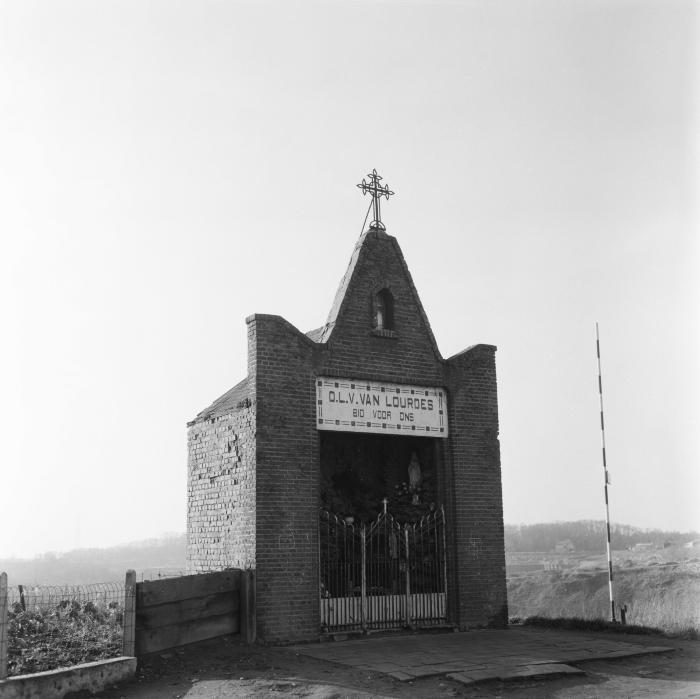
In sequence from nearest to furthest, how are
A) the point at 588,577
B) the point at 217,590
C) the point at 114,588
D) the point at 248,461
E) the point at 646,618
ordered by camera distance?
the point at 114,588 < the point at 217,590 < the point at 248,461 < the point at 646,618 < the point at 588,577

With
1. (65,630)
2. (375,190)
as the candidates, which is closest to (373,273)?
(375,190)

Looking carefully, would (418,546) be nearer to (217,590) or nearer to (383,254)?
(217,590)

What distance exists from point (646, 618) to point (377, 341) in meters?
12.4

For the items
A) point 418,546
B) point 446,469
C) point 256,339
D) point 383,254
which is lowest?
point 418,546

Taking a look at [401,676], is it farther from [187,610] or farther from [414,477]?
[414,477]

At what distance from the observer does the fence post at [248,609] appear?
13.2 meters

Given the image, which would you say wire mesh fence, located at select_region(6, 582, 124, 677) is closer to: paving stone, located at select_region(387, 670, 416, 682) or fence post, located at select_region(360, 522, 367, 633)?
paving stone, located at select_region(387, 670, 416, 682)

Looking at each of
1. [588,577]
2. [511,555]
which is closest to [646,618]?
[588,577]

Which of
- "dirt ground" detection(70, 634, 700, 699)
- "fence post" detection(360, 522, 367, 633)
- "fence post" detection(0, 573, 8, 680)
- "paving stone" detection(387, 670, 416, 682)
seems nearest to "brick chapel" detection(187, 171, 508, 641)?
"fence post" detection(360, 522, 367, 633)

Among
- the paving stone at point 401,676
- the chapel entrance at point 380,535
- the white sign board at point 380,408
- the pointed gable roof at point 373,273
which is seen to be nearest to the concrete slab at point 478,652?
the paving stone at point 401,676

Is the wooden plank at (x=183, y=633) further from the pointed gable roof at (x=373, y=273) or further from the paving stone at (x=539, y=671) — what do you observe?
the pointed gable roof at (x=373, y=273)

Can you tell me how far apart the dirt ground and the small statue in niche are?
4.53 metres

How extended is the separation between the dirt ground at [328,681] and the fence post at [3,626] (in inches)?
36.7

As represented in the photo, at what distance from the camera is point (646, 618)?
22516mm
